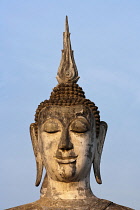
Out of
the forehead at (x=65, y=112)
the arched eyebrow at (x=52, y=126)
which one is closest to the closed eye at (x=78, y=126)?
the forehead at (x=65, y=112)

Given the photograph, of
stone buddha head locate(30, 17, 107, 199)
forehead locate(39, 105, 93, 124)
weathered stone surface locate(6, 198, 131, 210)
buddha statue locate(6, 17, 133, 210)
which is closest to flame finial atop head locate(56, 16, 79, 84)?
stone buddha head locate(30, 17, 107, 199)

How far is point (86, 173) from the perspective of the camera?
54.1ft

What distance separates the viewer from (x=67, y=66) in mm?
17641

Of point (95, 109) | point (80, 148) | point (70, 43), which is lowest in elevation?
point (80, 148)

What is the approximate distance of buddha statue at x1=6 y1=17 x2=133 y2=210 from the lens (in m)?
16.1

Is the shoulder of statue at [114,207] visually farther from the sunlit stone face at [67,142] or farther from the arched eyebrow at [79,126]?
the arched eyebrow at [79,126]

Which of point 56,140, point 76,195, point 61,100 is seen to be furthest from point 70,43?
point 76,195

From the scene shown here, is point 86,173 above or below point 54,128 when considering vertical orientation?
below

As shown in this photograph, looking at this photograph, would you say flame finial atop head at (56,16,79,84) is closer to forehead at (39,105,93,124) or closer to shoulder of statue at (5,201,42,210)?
forehead at (39,105,93,124)

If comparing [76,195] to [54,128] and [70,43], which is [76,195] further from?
[70,43]

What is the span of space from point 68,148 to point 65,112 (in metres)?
0.96

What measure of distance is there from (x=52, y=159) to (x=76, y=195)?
111 centimetres

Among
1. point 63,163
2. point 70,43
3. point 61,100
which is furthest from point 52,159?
point 70,43

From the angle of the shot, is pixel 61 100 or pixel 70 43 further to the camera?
pixel 70 43
